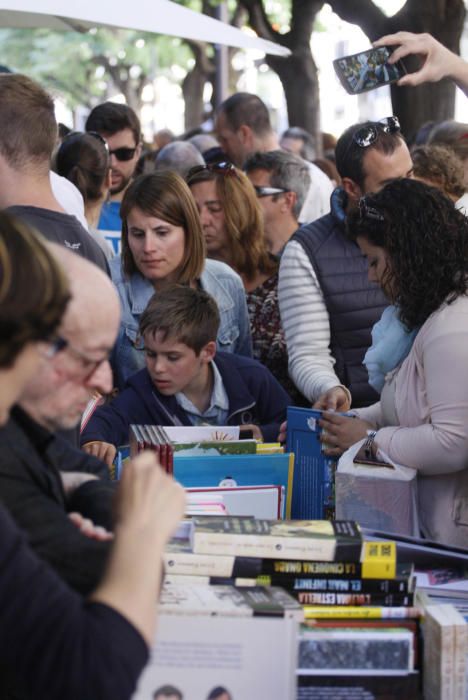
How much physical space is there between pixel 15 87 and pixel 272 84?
53.7m

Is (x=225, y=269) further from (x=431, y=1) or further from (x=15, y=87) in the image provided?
(x=431, y=1)

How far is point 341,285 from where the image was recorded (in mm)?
4379

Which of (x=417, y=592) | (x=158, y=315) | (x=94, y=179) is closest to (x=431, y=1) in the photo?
(x=94, y=179)

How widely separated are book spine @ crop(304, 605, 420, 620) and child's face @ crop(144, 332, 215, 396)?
1900mm

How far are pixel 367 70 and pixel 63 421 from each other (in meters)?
2.84

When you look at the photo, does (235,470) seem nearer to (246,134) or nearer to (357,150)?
(357,150)

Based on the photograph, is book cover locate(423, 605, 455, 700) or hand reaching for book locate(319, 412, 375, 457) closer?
book cover locate(423, 605, 455, 700)

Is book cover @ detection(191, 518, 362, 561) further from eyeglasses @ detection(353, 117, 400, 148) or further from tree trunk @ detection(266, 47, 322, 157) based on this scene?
tree trunk @ detection(266, 47, 322, 157)

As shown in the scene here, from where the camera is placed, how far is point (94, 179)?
5.86m

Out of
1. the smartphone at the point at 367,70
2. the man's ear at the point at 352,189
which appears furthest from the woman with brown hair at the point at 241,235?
the smartphone at the point at 367,70

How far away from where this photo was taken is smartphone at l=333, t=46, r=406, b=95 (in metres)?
4.32

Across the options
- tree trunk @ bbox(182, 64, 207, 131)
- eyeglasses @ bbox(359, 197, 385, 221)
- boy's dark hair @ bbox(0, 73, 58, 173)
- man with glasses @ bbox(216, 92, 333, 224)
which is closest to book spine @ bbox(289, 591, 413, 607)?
eyeglasses @ bbox(359, 197, 385, 221)

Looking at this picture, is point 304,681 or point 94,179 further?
point 94,179

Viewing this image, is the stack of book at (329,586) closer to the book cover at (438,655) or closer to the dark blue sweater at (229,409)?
the book cover at (438,655)
